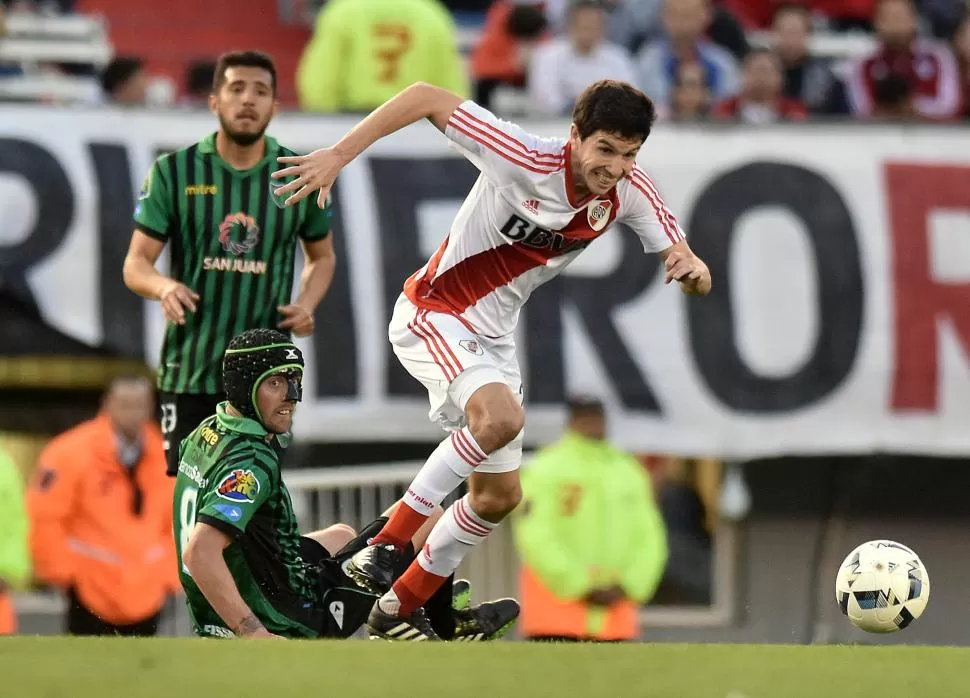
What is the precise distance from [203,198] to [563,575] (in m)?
3.26

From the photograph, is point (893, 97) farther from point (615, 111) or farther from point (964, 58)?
point (615, 111)

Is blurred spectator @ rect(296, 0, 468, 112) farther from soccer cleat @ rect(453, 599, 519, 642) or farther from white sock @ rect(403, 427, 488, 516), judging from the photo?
white sock @ rect(403, 427, 488, 516)

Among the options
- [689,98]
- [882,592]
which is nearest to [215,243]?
[882,592]

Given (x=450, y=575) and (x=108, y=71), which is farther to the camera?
(x=108, y=71)

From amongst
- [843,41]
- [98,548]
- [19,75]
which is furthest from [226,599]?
[843,41]

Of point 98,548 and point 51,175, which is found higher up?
point 51,175

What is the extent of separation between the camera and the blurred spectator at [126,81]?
11.4m

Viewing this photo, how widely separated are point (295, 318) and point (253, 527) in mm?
1078

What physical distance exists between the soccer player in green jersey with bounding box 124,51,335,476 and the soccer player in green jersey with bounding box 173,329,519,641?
0.63 m

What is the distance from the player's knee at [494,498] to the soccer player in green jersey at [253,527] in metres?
0.42

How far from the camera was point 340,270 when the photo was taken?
10.5 metres

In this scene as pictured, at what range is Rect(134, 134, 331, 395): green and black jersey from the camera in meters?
7.48

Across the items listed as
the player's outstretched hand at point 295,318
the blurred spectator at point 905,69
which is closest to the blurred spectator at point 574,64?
the blurred spectator at point 905,69

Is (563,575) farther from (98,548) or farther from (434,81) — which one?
(434,81)
